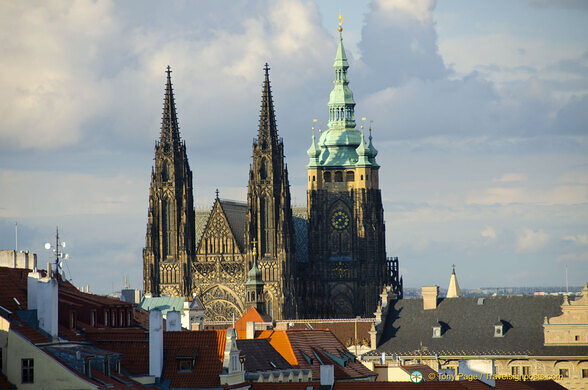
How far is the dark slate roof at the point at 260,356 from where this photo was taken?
303ft

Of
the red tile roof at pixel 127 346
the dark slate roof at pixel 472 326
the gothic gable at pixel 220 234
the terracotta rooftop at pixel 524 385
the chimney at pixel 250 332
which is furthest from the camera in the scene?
the gothic gable at pixel 220 234

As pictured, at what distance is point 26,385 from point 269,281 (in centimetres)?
11990

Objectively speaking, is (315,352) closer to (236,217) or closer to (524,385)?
(524,385)

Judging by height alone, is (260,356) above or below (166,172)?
below

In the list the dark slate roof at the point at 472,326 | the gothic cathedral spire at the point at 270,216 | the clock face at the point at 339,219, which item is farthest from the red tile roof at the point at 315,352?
the clock face at the point at 339,219

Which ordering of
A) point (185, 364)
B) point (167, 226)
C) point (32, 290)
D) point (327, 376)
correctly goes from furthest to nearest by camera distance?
point (167, 226) → point (327, 376) → point (185, 364) → point (32, 290)

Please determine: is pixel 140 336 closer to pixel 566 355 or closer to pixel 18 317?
pixel 18 317

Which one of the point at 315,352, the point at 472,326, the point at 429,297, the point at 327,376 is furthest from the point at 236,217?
the point at 327,376

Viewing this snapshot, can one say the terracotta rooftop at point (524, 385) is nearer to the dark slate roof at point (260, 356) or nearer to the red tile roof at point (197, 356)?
the dark slate roof at point (260, 356)

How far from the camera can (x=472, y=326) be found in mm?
138250

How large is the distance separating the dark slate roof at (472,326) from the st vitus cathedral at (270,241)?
142 feet

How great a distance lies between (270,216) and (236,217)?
421 inches

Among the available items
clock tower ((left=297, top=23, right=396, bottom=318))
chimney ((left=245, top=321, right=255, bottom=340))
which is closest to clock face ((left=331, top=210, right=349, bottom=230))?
clock tower ((left=297, top=23, right=396, bottom=318))

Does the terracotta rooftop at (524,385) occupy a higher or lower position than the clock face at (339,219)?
lower
